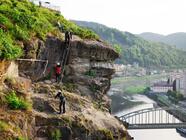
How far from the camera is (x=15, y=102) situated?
34.0ft

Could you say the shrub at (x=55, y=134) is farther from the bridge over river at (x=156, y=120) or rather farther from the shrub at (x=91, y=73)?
the bridge over river at (x=156, y=120)

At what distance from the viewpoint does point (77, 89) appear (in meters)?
13.4

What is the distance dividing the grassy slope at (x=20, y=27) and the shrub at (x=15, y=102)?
0.84 meters

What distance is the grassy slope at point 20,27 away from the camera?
10867 millimetres

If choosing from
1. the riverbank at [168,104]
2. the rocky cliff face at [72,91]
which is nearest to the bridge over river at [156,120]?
the riverbank at [168,104]

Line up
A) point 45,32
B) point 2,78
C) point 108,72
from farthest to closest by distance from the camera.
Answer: point 108,72
point 45,32
point 2,78

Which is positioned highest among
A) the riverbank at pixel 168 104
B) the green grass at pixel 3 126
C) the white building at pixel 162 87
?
the green grass at pixel 3 126

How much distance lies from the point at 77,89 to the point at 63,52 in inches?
44.7

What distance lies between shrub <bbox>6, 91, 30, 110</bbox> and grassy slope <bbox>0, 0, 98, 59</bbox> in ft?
2.76

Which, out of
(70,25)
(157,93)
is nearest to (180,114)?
(157,93)

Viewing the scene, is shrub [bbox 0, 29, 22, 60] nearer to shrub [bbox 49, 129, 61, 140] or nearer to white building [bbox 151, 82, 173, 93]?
shrub [bbox 49, 129, 61, 140]

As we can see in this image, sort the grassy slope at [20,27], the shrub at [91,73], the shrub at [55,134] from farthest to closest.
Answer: the shrub at [91,73], the grassy slope at [20,27], the shrub at [55,134]

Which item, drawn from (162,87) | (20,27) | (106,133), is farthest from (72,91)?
(162,87)

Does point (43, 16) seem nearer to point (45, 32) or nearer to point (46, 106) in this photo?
point (45, 32)
